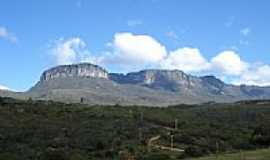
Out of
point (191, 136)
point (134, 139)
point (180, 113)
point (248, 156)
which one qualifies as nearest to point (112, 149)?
point (134, 139)

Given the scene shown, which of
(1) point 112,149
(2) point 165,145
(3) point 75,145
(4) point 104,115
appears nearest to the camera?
(1) point 112,149

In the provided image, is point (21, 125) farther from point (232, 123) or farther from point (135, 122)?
point (232, 123)

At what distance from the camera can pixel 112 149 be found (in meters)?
58.8

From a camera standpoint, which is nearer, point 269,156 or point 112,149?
point 269,156

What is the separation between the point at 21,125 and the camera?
266 ft

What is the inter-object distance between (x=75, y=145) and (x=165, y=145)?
1149 cm

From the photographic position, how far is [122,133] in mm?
74812

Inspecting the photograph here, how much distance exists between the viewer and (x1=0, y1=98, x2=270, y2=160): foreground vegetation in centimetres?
5597

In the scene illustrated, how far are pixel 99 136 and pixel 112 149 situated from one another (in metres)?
11.7

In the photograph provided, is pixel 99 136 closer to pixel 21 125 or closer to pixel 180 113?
pixel 21 125

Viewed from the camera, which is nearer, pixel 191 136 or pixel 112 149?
pixel 112 149

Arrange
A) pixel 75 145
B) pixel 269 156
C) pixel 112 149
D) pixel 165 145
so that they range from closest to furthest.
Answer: pixel 269 156, pixel 112 149, pixel 75 145, pixel 165 145

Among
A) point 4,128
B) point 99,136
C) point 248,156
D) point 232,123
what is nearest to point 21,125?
point 4,128

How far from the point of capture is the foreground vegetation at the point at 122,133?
5597 cm
